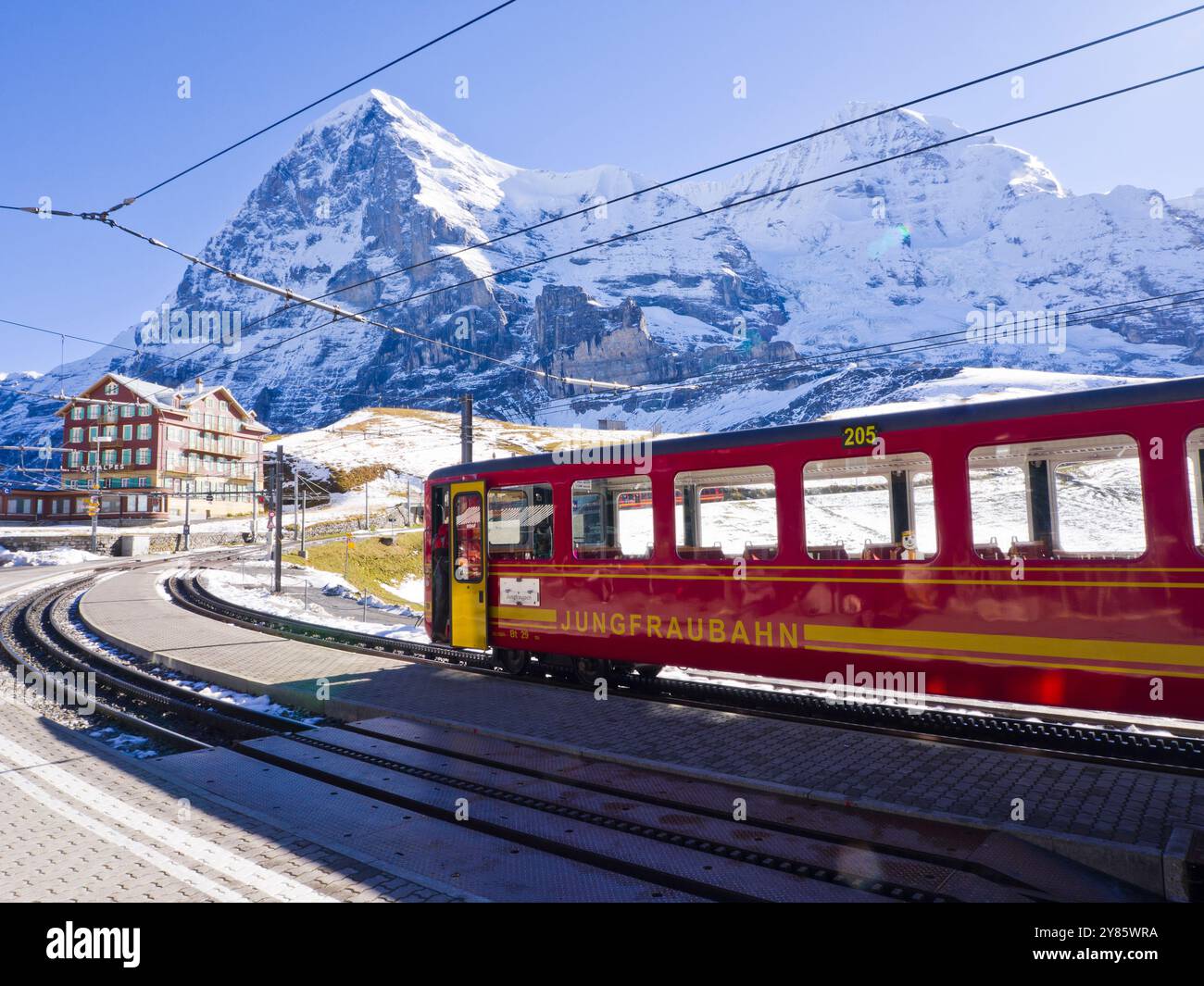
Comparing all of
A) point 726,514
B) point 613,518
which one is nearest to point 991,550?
point 726,514

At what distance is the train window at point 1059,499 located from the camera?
7316 mm

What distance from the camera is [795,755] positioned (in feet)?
25.9

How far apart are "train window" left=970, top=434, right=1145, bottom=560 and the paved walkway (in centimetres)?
210

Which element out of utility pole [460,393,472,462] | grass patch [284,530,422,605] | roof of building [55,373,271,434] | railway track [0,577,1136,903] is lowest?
railway track [0,577,1136,903]

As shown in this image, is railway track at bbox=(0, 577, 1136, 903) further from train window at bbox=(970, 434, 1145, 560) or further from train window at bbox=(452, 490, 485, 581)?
train window at bbox=(452, 490, 485, 581)

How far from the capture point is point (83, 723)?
1038 centimetres

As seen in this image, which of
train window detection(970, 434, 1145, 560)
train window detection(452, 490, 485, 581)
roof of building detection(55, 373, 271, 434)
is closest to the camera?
train window detection(970, 434, 1145, 560)

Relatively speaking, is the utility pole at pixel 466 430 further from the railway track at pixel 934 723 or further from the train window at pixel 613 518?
the train window at pixel 613 518

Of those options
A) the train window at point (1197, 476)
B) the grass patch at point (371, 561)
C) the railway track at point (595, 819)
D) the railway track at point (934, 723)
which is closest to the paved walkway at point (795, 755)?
the railway track at point (934, 723)

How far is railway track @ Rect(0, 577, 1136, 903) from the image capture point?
5.24m

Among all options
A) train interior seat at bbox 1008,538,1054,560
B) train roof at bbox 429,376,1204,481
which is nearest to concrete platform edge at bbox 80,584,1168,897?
train interior seat at bbox 1008,538,1054,560

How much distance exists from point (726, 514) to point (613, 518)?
1783 millimetres

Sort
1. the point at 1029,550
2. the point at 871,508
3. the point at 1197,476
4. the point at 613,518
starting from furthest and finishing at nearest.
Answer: the point at 613,518, the point at 871,508, the point at 1029,550, the point at 1197,476

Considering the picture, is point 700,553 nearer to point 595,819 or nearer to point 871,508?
point 871,508
